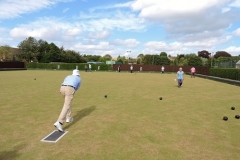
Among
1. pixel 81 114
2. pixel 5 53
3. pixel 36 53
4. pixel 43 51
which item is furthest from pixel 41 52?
pixel 81 114

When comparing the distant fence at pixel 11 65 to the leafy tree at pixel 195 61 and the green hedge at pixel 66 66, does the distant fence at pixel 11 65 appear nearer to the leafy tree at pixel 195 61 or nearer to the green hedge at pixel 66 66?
the green hedge at pixel 66 66

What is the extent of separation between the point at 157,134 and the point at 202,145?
118 cm

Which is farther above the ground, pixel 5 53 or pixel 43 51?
pixel 43 51

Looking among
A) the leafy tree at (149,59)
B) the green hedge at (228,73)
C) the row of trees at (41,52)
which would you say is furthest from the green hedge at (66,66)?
the leafy tree at (149,59)

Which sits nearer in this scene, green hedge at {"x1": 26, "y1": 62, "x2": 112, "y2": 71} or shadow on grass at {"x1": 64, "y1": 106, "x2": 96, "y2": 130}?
shadow on grass at {"x1": 64, "y1": 106, "x2": 96, "y2": 130}

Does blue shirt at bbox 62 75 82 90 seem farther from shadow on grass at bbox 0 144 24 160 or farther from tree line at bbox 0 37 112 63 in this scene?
tree line at bbox 0 37 112 63

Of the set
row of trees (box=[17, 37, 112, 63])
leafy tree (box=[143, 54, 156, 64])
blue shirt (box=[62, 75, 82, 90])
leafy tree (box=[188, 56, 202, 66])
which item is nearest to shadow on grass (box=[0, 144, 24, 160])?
blue shirt (box=[62, 75, 82, 90])

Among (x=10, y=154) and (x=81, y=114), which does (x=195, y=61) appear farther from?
(x=10, y=154)

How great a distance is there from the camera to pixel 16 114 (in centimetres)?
758

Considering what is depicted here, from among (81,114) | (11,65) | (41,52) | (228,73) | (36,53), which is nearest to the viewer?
(81,114)

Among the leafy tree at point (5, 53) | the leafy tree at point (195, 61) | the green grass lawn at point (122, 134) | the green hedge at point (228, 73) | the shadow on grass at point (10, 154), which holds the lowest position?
the green grass lawn at point (122, 134)

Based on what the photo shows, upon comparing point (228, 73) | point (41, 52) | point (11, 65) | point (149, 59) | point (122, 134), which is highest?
point (41, 52)

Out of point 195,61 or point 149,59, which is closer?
point 195,61

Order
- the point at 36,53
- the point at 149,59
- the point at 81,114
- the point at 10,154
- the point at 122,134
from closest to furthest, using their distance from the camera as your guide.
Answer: the point at 10,154 → the point at 122,134 → the point at 81,114 → the point at 36,53 → the point at 149,59
